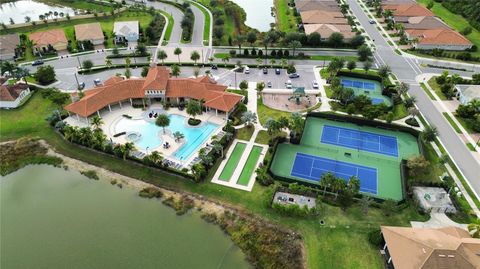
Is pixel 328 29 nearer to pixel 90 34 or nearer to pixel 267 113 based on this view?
pixel 267 113

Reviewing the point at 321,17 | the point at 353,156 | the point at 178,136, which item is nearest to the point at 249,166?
the point at 178,136

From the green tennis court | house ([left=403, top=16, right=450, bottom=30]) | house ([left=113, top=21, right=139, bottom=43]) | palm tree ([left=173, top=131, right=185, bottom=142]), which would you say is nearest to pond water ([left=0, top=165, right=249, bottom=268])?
palm tree ([left=173, top=131, right=185, bottom=142])

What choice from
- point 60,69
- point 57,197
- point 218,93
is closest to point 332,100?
point 218,93

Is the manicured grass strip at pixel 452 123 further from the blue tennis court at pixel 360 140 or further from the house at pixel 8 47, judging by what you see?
the house at pixel 8 47

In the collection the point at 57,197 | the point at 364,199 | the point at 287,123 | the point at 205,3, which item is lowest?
the point at 57,197

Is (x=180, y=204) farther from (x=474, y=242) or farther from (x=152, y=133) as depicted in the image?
(x=474, y=242)
